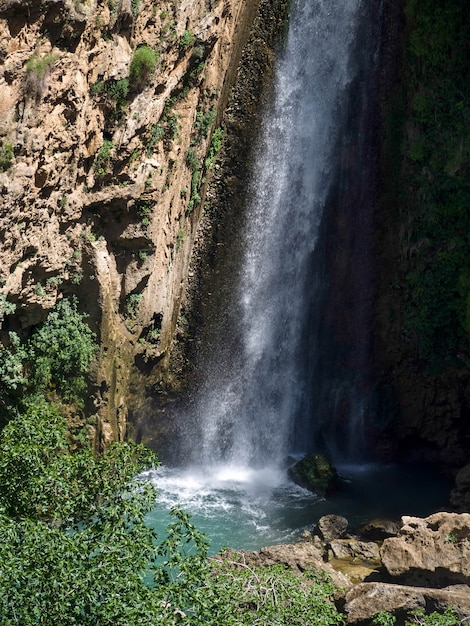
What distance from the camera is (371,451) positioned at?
2394 centimetres

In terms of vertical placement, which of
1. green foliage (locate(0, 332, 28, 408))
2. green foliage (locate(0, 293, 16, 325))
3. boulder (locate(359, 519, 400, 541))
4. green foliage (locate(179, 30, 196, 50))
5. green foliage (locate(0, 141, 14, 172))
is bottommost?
boulder (locate(359, 519, 400, 541))

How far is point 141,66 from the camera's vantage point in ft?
59.5

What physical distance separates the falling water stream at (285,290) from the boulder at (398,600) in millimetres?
6234

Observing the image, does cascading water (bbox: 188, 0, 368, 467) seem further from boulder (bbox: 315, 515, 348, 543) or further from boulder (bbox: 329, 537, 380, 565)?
boulder (bbox: 329, 537, 380, 565)

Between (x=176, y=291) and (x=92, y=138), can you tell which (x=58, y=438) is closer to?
(x=92, y=138)

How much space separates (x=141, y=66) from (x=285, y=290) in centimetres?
746

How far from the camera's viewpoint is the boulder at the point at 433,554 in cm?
1557

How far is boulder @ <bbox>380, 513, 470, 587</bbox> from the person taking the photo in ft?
51.1

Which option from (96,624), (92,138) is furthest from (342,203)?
(96,624)

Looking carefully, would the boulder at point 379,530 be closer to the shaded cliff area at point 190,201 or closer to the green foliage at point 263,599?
the shaded cliff area at point 190,201

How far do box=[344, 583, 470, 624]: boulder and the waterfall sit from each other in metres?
8.21

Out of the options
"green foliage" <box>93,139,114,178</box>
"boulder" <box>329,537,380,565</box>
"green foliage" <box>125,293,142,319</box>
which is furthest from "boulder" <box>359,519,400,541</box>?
"green foliage" <box>93,139,114,178</box>

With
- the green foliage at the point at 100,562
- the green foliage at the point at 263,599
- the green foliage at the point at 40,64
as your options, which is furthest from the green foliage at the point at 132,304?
the green foliage at the point at 263,599

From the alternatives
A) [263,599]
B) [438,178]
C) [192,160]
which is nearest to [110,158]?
[192,160]
